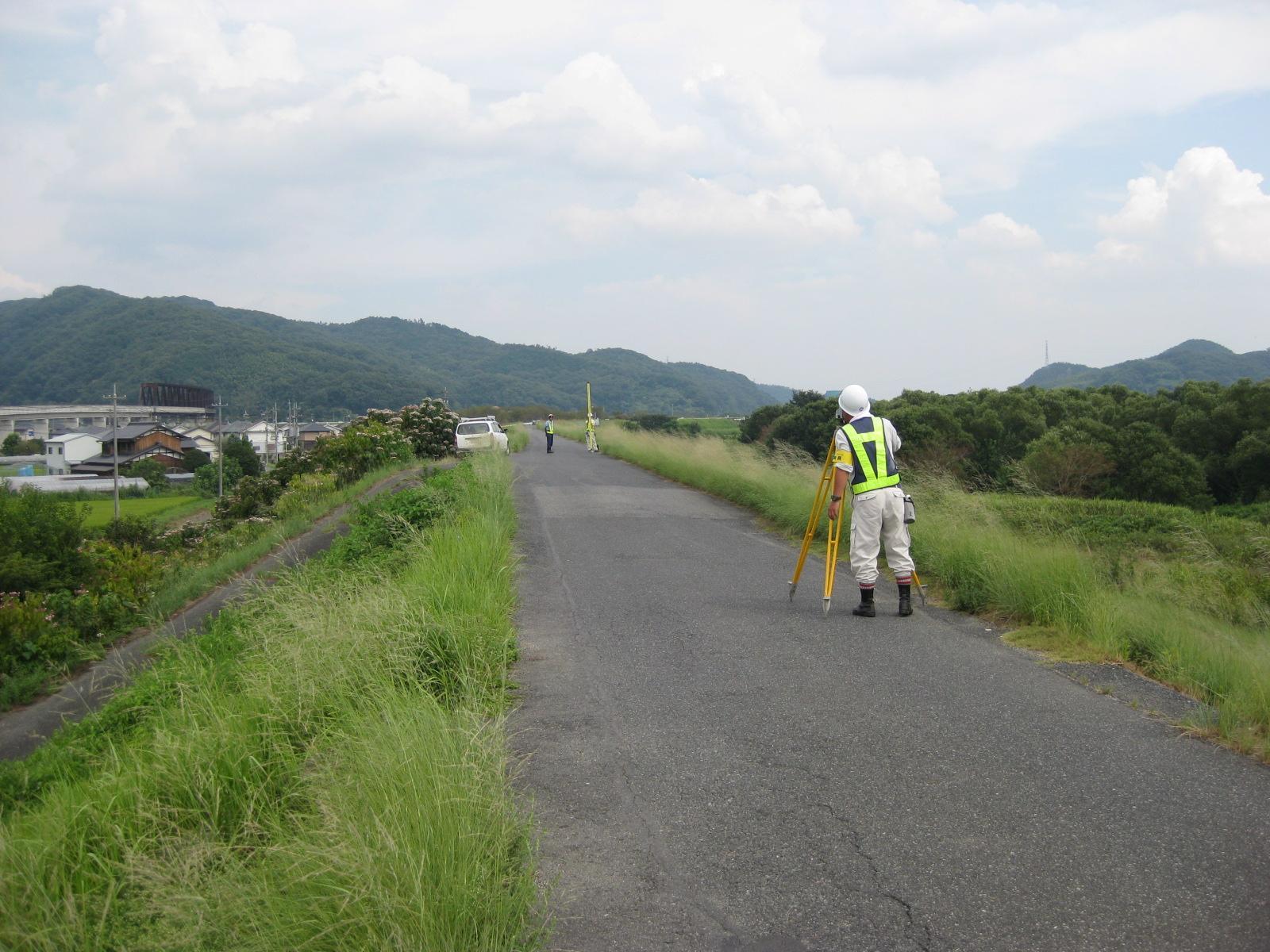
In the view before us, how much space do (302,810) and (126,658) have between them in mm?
9782

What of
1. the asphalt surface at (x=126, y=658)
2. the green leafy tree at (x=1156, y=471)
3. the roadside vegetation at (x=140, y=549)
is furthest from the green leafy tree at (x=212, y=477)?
the green leafy tree at (x=1156, y=471)

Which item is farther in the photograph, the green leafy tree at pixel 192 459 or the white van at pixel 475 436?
the green leafy tree at pixel 192 459

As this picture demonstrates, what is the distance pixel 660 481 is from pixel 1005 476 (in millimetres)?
11089

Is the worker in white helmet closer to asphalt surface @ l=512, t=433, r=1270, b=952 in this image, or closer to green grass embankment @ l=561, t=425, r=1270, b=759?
asphalt surface @ l=512, t=433, r=1270, b=952

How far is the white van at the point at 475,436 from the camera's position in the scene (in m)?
33.7

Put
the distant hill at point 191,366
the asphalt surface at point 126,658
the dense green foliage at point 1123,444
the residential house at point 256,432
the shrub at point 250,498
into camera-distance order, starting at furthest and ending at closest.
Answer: the distant hill at point 191,366 < the residential house at point 256,432 < the shrub at point 250,498 < the dense green foliage at point 1123,444 < the asphalt surface at point 126,658

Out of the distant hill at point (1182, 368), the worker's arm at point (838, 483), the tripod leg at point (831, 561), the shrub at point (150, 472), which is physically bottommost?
the shrub at point (150, 472)

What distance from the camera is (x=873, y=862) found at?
3785 mm

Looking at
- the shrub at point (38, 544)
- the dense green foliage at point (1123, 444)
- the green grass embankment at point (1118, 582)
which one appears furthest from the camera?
the dense green foliage at point (1123, 444)

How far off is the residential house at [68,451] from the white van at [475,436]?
75.2 m

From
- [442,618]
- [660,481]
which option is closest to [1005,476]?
[660,481]

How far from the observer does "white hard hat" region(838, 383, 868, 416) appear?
8492mm

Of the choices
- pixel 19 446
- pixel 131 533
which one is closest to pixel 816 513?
pixel 131 533

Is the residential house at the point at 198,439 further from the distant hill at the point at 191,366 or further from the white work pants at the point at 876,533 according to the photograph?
the white work pants at the point at 876,533
